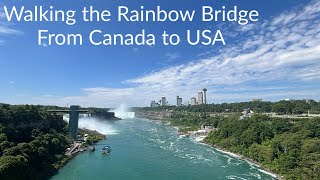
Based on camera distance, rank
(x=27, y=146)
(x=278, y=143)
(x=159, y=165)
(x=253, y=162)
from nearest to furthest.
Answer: (x=27, y=146), (x=159, y=165), (x=253, y=162), (x=278, y=143)

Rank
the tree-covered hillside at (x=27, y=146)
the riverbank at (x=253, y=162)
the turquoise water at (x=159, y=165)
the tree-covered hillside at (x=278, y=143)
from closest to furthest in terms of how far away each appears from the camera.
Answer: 1. the tree-covered hillside at (x=27, y=146)
2. the tree-covered hillside at (x=278, y=143)
3. the riverbank at (x=253, y=162)
4. the turquoise water at (x=159, y=165)

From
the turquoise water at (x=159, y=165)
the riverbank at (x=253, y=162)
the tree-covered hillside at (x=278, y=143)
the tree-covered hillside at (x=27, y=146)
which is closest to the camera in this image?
the tree-covered hillside at (x=27, y=146)

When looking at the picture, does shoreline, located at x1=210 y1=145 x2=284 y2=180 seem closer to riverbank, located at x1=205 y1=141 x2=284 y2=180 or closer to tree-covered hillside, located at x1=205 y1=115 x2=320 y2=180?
riverbank, located at x1=205 y1=141 x2=284 y2=180

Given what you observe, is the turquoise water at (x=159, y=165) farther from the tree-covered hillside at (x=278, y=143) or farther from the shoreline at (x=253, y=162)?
the tree-covered hillside at (x=278, y=143)

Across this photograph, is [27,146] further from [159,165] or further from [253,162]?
[253,162]

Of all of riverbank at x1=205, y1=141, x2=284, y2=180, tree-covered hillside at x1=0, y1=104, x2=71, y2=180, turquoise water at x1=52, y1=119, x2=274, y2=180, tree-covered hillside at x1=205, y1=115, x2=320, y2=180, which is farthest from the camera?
turquoise water at x1=52, y1=119, x2=274, y2=180

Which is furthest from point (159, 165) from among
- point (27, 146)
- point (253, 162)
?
point (27, 146)

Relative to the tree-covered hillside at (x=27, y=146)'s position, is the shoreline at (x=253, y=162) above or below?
below

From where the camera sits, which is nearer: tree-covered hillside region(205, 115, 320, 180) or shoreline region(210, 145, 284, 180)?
tree-covered hillside region(205, 115, 320, 180)

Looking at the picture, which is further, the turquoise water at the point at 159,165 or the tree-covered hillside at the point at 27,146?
the turquoise water at the point at 159,165

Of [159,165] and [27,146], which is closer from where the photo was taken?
[27,146]

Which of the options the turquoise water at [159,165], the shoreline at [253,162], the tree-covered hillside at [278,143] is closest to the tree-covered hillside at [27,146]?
the turquoise water at [159,165]

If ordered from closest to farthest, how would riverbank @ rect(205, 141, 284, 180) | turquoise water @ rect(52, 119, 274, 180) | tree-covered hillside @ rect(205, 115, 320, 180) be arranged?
1. tree-covered hillside @ rect(205, 115, 320, 180)
2. riverbank @ rect(205, 141, 284, 180)
3. turquoise water @ rect(52, 119, 274, 180)

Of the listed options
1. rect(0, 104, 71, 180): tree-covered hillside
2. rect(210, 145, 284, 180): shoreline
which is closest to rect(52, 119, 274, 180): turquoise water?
rect(210, 145, 284, 180): shoreline
